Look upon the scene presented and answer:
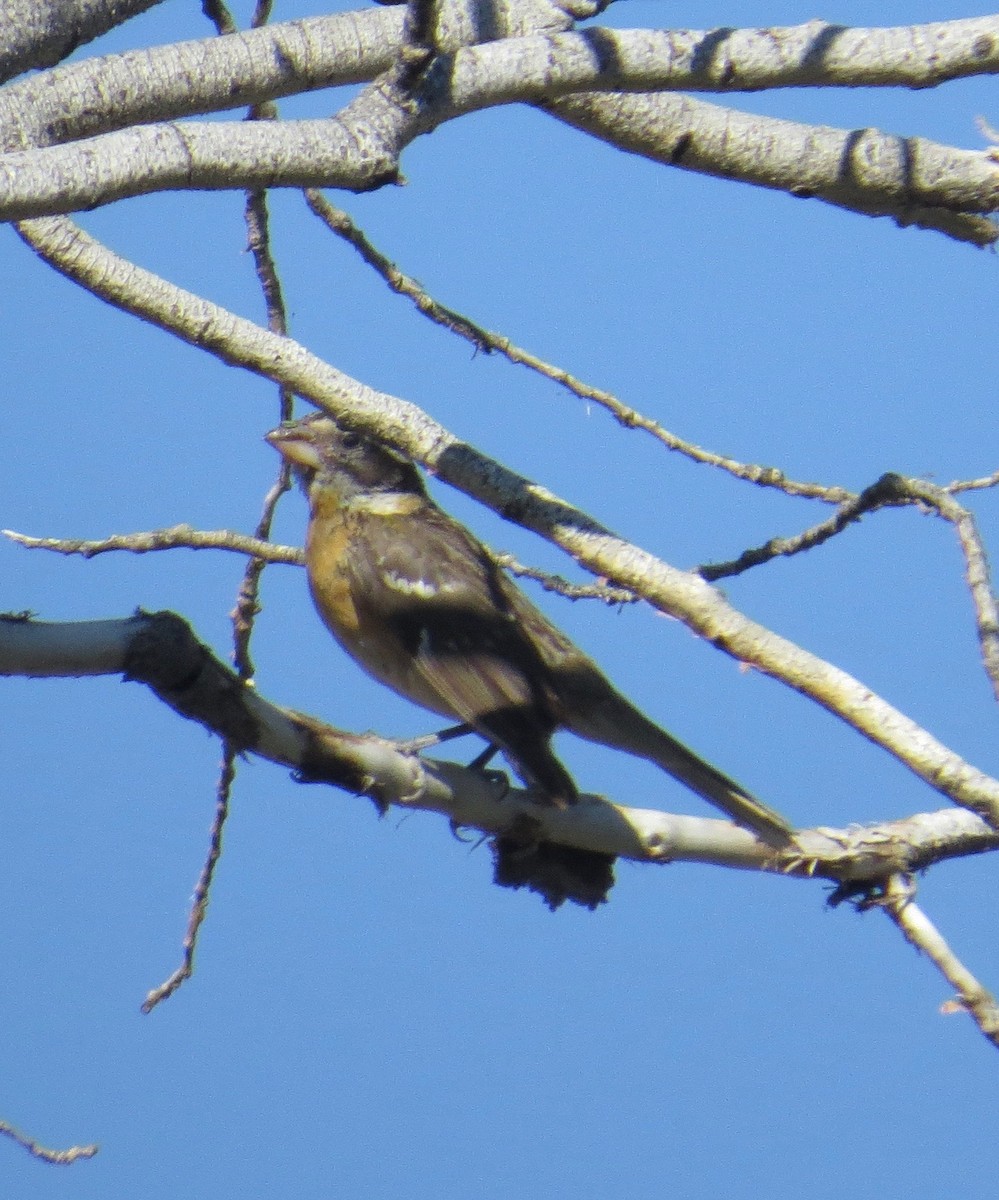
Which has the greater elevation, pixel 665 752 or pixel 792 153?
pixel 792 153

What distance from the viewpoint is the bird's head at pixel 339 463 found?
4938mm

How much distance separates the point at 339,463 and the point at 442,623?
0.86 m

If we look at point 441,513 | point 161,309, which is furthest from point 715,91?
point 441,513

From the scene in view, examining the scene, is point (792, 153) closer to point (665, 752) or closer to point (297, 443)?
point (665, 752)

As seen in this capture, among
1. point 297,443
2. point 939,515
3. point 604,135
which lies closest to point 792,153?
point 604,135

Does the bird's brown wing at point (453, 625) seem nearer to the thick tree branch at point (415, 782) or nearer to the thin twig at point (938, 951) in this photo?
the thick tree branch at point (415, 782)

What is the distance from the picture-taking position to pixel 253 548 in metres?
3.44

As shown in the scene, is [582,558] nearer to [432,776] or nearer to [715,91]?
[432,776]

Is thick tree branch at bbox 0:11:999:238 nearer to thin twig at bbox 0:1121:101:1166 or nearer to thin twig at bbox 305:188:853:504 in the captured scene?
thin twig at bbox 305:188:853:504

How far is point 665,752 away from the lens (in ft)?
13.5

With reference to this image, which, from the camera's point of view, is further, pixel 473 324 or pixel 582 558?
pixel 473 324

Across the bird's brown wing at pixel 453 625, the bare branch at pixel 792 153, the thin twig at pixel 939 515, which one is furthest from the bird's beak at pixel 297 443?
the thin twig at pixel 939 515

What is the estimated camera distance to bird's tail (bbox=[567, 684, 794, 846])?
137 inches

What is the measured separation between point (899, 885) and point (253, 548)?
1582mm
